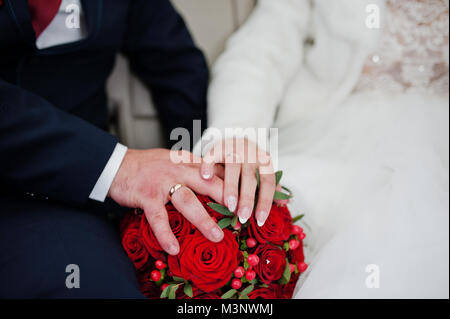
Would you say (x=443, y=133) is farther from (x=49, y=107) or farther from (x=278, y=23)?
(x=49, y=107)

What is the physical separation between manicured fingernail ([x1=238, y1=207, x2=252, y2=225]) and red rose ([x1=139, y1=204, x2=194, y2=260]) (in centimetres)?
8

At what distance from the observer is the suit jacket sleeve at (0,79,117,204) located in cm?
57

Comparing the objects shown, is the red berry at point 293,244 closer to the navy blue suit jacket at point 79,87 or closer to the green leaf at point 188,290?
the green leaf at point 188,290

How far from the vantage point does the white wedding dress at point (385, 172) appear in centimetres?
66

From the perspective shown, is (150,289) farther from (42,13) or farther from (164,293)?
(42,13)

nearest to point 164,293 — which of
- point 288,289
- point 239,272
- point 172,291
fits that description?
point 172,291

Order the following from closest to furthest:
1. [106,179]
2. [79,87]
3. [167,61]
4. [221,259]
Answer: [221,259] → [106,179] → [79,87] → [167,61]

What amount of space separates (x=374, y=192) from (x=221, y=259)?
1.44 feet

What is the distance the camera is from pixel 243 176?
63 cm

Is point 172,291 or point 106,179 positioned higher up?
point 106,179

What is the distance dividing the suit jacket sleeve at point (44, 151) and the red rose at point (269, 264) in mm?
302

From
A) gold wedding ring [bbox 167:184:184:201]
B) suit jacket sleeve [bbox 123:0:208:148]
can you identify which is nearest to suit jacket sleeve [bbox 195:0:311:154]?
suit jacket sleeve [bbox 123:0:208:148]

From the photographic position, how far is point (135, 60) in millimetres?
950
